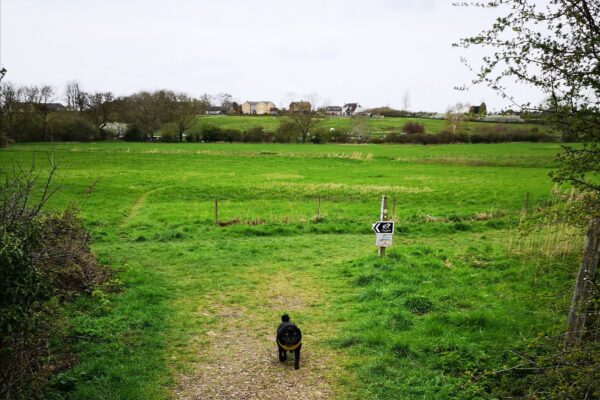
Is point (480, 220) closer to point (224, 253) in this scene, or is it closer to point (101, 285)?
point (224, 253)

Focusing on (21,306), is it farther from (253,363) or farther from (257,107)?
(257,107)

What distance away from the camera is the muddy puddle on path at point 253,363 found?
6.83 metres

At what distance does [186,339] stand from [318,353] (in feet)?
8.64

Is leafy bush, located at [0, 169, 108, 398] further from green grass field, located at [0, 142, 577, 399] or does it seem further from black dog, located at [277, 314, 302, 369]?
black dog, located at [277, 314, 302, 369]

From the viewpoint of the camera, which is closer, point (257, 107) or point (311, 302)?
point (311, 302)

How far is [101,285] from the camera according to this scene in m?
10.6

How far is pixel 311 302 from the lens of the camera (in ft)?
34.2

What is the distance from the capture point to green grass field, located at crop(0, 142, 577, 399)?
7.09m

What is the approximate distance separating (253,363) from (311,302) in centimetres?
300

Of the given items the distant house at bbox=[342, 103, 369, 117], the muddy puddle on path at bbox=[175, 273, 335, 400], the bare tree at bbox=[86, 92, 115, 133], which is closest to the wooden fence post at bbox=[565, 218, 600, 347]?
the muddy puddle on path at bbox=[175, 273, 335, 400]

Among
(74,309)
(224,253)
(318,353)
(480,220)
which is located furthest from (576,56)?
(480,220)

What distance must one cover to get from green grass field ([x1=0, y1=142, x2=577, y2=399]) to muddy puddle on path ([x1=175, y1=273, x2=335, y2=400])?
3 cm

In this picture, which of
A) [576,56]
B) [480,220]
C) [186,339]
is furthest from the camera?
[480,220]

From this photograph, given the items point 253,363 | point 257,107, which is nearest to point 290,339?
point 253,363
